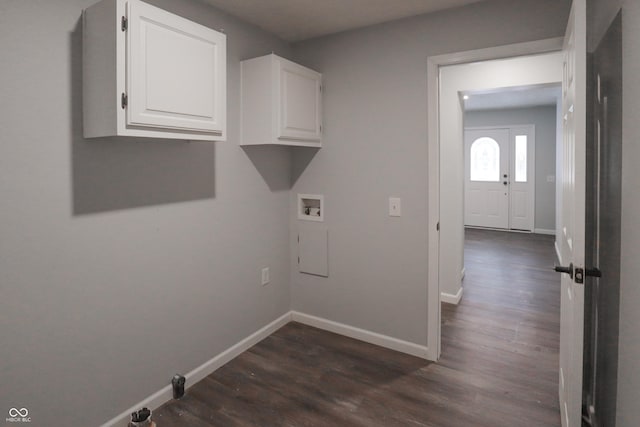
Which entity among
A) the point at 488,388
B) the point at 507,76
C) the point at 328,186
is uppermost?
the point at 507,76

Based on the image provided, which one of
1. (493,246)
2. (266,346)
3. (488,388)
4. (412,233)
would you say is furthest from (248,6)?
(493,246)

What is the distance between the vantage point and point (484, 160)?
8312 mm

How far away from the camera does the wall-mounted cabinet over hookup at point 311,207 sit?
3.16 meters

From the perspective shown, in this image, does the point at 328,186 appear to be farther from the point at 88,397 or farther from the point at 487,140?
the point at 487,140

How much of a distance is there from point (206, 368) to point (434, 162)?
2089 millimetres

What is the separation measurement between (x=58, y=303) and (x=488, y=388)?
2.45 metres

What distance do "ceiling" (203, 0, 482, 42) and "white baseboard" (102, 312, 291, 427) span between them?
2.33 m

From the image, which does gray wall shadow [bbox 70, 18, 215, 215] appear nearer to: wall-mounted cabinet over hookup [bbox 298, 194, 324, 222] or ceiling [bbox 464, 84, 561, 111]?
wall-mounted cabinet over hookup [bbox 298, 194, 324, 222]

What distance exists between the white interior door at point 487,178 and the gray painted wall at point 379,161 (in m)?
6.27

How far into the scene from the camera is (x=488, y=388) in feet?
7.73

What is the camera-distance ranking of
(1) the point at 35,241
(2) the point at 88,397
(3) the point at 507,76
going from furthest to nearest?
(3) the point at 507,76, (2) the point at 88,397, (1) the point at 35,241

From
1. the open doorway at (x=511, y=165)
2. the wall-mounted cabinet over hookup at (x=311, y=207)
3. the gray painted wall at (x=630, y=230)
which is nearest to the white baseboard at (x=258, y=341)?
the wall-mounted cabinet over hookup at (x=311, y=207)

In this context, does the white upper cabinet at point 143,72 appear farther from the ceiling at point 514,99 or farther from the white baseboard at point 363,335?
the ceiling at point 514,99
